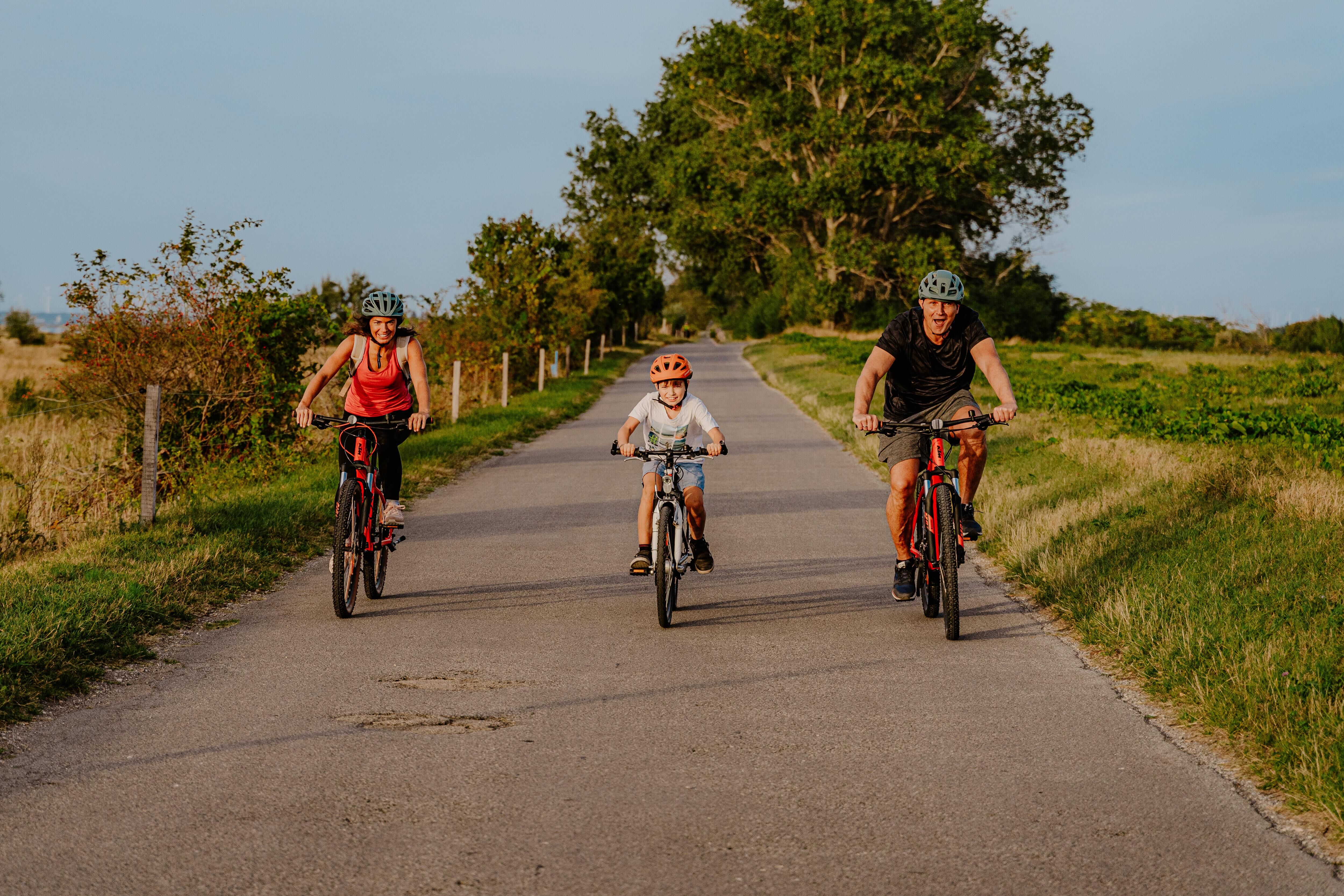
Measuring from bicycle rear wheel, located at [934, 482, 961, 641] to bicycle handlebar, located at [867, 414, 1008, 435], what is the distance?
35 cm

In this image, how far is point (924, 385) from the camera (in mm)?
7820

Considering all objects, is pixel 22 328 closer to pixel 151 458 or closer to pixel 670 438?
pixel 151 458

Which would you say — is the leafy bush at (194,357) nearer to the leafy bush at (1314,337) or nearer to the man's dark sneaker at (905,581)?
the man's dark sneaker at (905,581)

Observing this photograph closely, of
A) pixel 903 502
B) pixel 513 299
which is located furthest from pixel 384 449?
pixel 513 299

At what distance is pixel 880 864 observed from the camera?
385cm

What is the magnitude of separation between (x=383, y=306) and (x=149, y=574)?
2204mm

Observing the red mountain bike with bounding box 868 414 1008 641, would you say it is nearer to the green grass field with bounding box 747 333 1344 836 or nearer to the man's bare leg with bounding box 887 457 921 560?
the man's bare leg with bounding box 887 457 921 560

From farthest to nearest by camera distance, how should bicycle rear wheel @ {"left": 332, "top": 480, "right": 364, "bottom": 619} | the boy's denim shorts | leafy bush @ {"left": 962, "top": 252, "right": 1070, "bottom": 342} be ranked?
leafy bush @ {"left": 962, "top": 252, "right": 1070, "bottom": 342} → the boy's denim shorts → bicycle rear wheel @ {"left": 332, "top": 480, "right": 364, "bottom": 619}

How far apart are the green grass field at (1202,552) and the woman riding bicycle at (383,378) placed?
4.24 meters

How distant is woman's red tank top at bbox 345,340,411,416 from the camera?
26.7ft

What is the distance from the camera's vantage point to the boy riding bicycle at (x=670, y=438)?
25.5 ft

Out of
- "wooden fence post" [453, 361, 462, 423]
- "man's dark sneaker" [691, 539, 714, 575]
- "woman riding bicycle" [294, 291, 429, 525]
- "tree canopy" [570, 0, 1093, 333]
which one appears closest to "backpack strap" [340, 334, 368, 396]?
"woman riding bicycle" [294, 291, 429, 525]

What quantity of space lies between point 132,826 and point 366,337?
178 inches

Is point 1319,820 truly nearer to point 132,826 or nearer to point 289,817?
point 289,817
